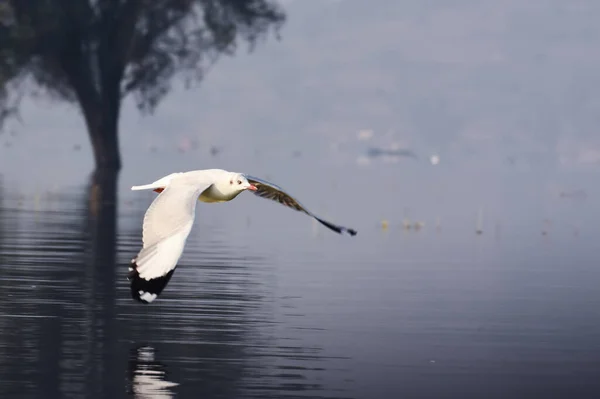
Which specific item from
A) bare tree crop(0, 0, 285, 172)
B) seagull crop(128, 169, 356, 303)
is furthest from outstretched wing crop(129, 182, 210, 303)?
bare tree crop(0, 0, 285, 172)

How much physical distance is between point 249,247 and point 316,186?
31.9 meters

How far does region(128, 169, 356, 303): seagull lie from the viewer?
14.0 metres

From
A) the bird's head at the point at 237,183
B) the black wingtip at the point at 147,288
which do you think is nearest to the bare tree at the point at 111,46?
the bird's head at the point at 237,183

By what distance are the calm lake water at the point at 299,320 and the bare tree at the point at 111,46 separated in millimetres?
32391

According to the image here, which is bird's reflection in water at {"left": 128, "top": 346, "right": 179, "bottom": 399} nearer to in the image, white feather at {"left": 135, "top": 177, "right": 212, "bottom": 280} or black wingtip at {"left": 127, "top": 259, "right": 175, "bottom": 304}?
black wingtip at {"left": 127, "top": 259, "right": 175, "bottom": 304}

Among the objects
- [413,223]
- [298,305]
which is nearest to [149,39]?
[413,223]

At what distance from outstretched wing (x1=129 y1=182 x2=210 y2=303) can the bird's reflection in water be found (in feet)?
1.93

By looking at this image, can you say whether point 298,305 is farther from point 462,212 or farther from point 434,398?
point 462,212

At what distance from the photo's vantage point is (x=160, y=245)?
14344 millimetres

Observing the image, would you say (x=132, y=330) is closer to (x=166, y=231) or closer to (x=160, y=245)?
(x=166, y=231)

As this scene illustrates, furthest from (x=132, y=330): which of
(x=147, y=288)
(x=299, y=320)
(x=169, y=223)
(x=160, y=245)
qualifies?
(x=147, y=288)

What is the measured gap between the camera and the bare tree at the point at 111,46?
61844 mm

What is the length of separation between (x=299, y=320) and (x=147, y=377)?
4344 millimetres

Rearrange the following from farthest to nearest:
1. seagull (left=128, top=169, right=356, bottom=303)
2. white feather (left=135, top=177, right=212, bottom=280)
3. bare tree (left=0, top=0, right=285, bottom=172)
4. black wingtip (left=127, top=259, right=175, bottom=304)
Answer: bare tree (left=0, top=0, right=285, bottom=172), white feather (left=135, top=177, right=212, bottom=280), seagull (left=128, top=169, right=356, bottom=303), black wingtip (left=127, top=259, right=175, bottom=304)
